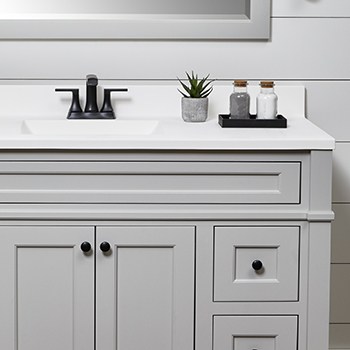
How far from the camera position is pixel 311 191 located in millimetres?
1421

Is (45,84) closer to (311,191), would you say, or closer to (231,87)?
(231,87)

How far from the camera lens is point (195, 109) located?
5.73 ft

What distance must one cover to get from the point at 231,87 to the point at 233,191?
1.91 ft

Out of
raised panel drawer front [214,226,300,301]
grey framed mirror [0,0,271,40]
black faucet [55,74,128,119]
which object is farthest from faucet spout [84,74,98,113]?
raised panel drawer front [214,226,300,301]

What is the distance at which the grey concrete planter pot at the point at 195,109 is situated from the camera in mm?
1745

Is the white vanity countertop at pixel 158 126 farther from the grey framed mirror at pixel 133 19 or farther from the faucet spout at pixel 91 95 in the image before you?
the grey framed mirror at pixel 133 19

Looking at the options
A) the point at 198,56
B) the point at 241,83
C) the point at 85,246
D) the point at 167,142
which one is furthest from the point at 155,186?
the point at 198,56

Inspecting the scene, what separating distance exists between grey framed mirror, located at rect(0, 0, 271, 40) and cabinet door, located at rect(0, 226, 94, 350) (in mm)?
768

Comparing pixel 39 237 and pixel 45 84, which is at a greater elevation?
pixel 45 84

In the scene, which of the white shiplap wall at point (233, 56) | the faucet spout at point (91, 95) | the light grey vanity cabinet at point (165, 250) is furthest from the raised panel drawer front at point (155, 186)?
the white shiplap wall at point (233, 56)

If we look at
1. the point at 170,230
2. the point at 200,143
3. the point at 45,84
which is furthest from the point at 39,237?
the point at 45,84

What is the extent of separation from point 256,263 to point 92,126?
723 mm

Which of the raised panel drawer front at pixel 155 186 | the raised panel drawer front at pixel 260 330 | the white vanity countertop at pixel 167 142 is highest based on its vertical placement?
the white vanity countertop at pixel 167 142

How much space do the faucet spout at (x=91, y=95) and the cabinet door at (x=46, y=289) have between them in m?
0.53
